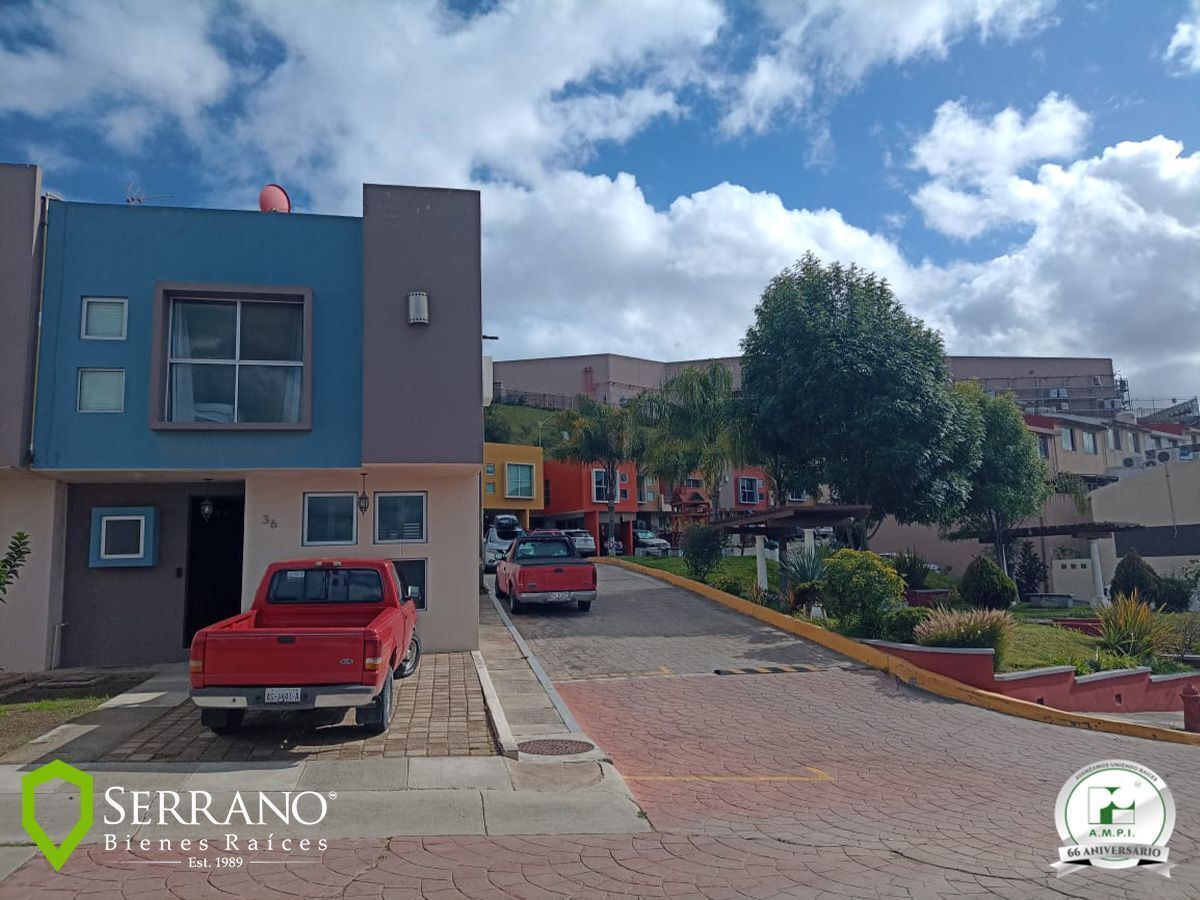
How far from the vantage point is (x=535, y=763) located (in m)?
8.16

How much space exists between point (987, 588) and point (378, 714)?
1713 cm

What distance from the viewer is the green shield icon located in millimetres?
5875

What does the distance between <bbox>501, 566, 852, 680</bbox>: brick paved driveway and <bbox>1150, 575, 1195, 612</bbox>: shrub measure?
12.8 m

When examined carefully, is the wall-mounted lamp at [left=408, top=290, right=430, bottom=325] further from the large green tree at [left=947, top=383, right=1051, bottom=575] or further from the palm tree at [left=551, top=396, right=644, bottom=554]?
the palm tree at [left=551, top=396, right=644, bottom=554]

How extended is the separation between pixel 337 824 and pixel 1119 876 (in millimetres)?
5507

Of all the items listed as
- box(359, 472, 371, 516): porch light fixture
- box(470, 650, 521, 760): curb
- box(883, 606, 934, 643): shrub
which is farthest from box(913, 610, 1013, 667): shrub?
box(359, 472, 371, 516): porch light fixture

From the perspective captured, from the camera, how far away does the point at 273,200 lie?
14.3 meters

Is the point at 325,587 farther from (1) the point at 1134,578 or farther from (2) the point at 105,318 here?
(1) the point at 1134,578

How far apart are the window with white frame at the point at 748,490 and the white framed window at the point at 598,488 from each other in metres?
10.5

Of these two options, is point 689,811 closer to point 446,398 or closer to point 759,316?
point 446,398

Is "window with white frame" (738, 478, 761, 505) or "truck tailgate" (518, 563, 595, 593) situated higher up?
"window with white frame" (738, 478, 761, 505)

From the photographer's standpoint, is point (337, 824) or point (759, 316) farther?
point (759, 316)

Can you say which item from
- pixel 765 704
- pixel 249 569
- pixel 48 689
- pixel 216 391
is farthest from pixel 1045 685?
pixel 48 689

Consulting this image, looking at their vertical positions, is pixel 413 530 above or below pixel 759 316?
below
